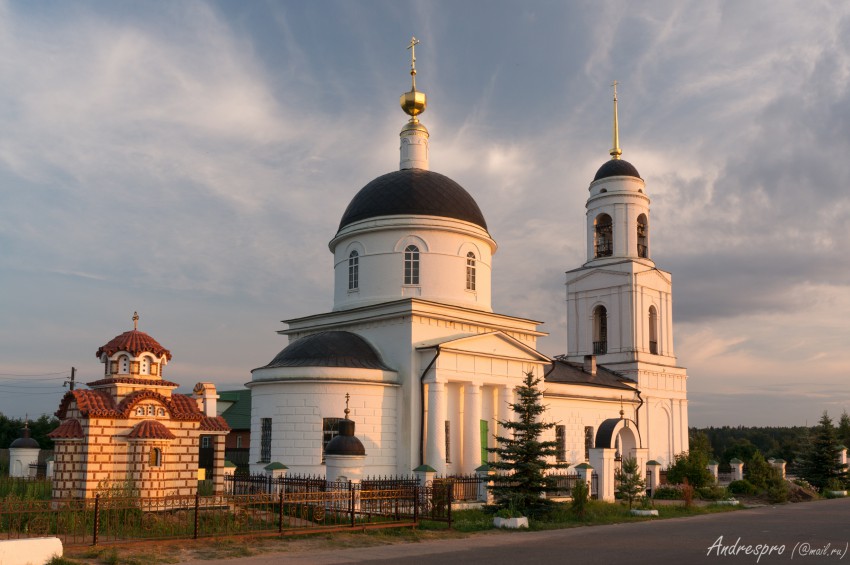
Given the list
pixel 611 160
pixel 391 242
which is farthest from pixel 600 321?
pixel 391 242

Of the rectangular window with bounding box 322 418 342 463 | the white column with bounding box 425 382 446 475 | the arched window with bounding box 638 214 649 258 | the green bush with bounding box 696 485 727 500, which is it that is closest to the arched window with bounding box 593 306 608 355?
the arched window with bounding box 638 214 649 258

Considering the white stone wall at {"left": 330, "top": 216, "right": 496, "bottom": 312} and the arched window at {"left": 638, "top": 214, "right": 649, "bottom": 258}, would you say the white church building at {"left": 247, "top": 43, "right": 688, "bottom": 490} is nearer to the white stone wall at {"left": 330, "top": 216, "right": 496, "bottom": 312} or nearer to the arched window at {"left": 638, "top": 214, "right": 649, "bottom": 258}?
the white stone wall at {"left": 330, "top": 216, "right": 496, "bottom": 312}

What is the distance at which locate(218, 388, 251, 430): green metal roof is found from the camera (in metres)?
40.5

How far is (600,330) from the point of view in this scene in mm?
38844

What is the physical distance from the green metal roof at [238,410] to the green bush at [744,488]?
Answer: 72.3 ft

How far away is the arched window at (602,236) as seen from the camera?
38906 mm

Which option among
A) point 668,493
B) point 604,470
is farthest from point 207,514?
point 668,493

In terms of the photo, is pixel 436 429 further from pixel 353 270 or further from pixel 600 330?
pixel 600 330

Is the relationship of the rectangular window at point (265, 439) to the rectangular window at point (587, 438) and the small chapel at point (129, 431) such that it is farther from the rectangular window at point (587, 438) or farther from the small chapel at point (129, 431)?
the rectangular window at point (587, 438)

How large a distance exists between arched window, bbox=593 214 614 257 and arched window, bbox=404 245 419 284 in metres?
13.8

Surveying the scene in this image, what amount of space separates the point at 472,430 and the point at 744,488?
12185 millimetres

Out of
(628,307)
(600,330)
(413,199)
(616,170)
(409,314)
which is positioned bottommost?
(409,314)

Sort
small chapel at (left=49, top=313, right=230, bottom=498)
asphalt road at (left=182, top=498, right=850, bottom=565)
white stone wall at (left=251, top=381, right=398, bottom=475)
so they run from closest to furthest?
asphalt road at (left=182, top=498, right=850, bottom=565), small chapel at (left=49, top=313, right=230, bottom=498), white stone wall at (left=251, top=381, right=398, bottom=475)

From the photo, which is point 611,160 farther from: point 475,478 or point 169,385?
point 169,385
